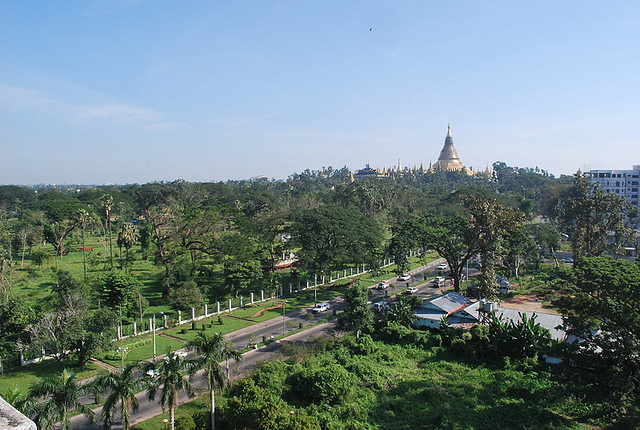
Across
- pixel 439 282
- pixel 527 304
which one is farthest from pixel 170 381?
pixel 439 282

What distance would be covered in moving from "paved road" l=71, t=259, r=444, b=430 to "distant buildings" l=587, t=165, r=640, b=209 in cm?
8682

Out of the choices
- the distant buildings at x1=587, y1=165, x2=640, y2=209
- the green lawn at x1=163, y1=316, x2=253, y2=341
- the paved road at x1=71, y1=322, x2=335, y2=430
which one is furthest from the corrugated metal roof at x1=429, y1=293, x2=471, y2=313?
the distant buildings at x1=587, y1=165, x2=640, y2=209

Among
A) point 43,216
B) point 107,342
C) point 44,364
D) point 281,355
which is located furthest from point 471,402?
point 43,216

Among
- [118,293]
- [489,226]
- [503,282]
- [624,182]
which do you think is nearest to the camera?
[118,293]

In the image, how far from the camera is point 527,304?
4709cm

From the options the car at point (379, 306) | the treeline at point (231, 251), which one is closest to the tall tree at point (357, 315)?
the car at point (379, 306)

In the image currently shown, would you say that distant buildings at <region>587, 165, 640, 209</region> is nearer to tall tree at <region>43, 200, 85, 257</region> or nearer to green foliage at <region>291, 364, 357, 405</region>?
green foliage at <region>291, 364, 357, 405</region>

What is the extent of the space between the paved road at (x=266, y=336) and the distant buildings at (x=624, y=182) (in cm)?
8682

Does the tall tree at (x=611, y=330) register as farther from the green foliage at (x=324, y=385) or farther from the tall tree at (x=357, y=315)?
the tall tree at (x=357, y=315)

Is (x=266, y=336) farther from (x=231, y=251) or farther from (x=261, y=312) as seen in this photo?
(x=231, y=251)

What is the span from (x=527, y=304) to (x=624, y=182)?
291 feet

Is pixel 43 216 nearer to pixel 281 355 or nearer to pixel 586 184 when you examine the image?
pixel 281 355

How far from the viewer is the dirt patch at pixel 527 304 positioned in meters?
44.6

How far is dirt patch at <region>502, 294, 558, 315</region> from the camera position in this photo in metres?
44.6
